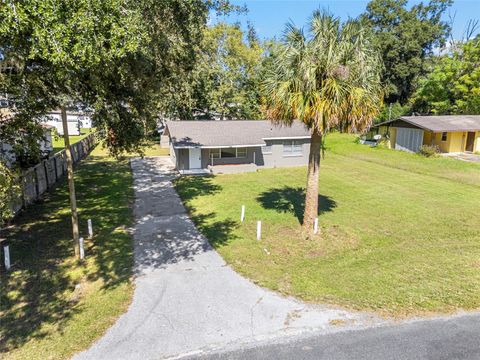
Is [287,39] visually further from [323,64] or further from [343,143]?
[343,143]

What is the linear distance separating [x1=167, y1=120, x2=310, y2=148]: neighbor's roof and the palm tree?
1393cm

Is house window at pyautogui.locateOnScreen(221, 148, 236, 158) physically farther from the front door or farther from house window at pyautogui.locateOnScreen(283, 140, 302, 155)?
the front door

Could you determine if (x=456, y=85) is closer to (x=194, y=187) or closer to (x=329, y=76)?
(x=194, y=187)

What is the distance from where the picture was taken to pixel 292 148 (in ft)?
94.0

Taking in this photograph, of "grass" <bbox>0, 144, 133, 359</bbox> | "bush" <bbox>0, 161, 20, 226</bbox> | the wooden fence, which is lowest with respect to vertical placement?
"grass" <bbox>0, 144, 133, 359</bbox>

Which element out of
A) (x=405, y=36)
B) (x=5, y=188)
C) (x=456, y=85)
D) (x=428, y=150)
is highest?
(x=405, y=36)

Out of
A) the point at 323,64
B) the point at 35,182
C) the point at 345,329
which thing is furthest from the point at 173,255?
the point at 35,182

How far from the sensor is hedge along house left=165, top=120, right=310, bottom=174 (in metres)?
25.8

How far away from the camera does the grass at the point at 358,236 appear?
8.84 meters

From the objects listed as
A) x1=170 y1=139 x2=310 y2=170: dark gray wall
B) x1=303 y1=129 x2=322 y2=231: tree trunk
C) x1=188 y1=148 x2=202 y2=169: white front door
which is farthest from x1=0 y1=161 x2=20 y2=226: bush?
x1=188 y1=148 x2=202 y2=169: white front door

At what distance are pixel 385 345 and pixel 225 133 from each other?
2211 cm

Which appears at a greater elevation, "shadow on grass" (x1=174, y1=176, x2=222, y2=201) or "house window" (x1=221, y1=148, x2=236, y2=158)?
"house window" (x1=221, y1=148, x2=236, y2=158)

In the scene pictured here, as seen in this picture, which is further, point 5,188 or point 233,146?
point 233,146

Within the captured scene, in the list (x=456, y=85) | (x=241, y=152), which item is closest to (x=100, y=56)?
(x=241, y=152)
